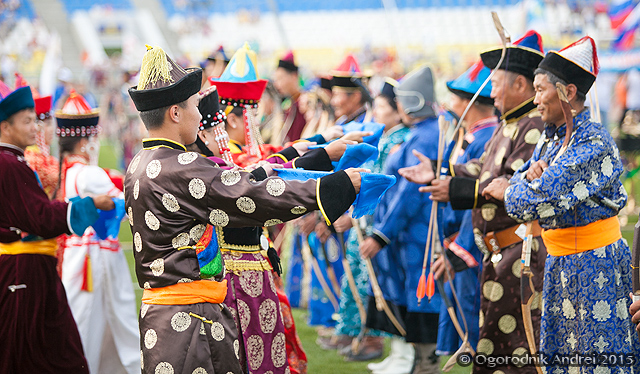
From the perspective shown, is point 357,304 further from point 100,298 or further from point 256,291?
point 256,291

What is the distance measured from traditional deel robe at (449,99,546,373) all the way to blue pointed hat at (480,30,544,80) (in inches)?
7.9

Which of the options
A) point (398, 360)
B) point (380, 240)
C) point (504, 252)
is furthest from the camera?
point (398, 360)

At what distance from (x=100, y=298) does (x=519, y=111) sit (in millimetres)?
3076

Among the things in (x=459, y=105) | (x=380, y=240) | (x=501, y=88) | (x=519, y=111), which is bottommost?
(x=380, y=240)

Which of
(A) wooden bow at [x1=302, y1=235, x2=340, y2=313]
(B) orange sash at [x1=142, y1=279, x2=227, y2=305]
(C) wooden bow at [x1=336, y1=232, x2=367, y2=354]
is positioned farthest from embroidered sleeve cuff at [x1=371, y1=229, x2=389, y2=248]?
(B) orange sash at [x1=142, y1=279, x2=227, y2=305]

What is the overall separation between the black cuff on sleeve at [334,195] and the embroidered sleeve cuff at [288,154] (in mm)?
945

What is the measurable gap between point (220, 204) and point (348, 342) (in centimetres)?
368

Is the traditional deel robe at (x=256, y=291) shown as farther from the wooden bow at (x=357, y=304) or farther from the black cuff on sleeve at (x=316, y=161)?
the wooden bow at (x=357, y=304)

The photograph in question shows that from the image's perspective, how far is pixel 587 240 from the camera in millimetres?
3209

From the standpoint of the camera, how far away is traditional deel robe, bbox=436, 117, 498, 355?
4.46 meters

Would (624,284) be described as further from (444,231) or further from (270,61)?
(270,61)

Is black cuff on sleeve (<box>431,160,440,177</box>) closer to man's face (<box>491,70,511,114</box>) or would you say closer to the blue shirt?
man's face (<box>491,70,511,114</box>)

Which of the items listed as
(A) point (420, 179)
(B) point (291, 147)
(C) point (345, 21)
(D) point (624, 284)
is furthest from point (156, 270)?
(C) point (345, 21)

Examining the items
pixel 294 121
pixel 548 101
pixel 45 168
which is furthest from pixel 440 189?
pixel 294 121
